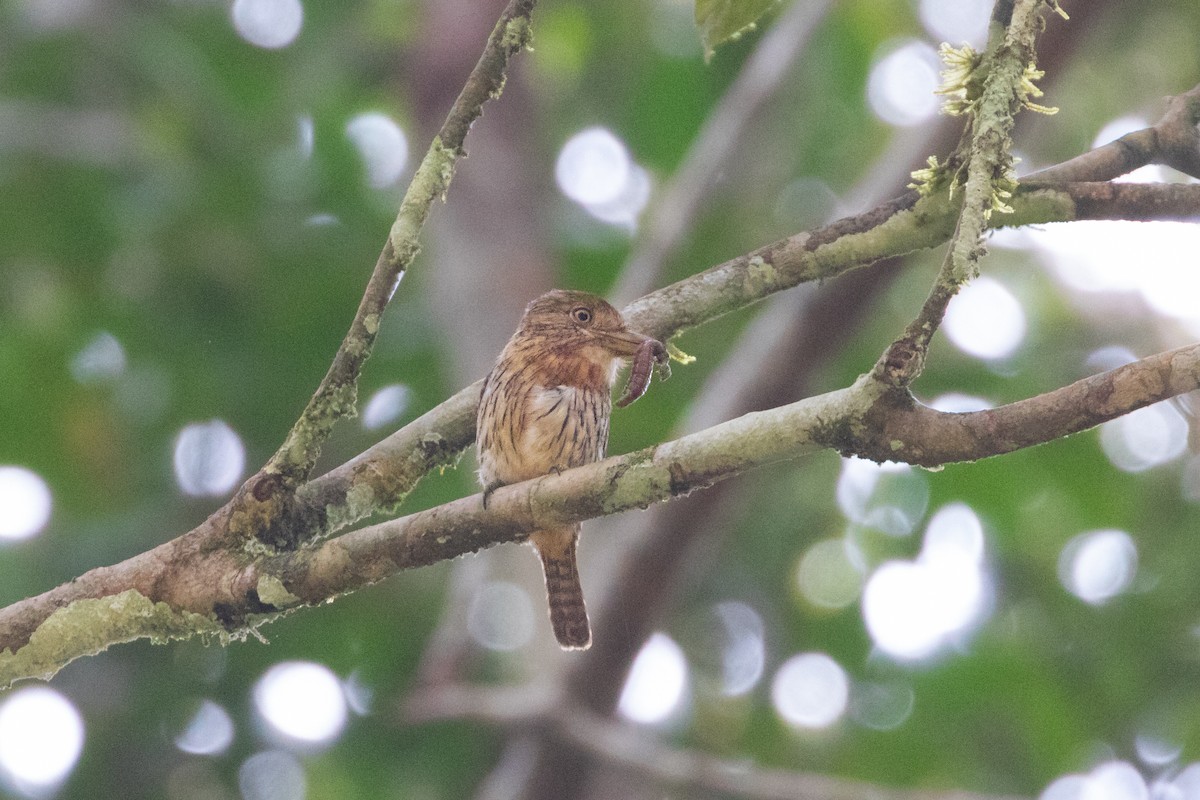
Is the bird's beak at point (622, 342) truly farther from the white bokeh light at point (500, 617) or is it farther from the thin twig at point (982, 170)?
the white bokeh light at point (500, 617)

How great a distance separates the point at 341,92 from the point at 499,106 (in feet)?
4.70

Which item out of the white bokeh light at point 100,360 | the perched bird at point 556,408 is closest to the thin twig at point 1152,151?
the perched bird at point 556,408

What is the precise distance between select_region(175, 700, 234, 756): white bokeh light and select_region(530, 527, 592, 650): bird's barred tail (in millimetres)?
3073

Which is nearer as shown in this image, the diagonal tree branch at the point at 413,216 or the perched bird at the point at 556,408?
the diagonal tree branch at the point at 413,216

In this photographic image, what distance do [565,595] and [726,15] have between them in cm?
223

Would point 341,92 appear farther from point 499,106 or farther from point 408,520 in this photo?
point 408,520

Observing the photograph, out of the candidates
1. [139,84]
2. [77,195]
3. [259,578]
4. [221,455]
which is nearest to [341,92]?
[139,84]

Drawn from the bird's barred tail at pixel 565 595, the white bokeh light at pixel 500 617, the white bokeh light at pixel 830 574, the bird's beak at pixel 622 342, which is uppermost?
the white bokeh light at pixel 830 574

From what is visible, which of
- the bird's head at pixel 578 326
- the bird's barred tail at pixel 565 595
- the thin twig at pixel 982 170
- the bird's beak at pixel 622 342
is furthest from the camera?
the bird's barred tail at pixel 565 595

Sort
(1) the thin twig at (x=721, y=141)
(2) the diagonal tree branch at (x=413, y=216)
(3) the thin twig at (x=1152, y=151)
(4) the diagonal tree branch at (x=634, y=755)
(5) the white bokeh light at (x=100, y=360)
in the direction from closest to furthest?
(2) the diagonal tree branch at (x=413, y=216) < (3) the thin twig at (x=1152, y=151) < (4) the diagonal tree branch at (x=634, y=755) < (1) the thin twig at (x=721, y=141) < (5) the white bokeh light at (x=100, y=360)

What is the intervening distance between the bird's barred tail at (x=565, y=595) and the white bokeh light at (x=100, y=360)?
3254 mm

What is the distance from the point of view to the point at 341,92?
26.2 ft

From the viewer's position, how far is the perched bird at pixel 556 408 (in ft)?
13.6

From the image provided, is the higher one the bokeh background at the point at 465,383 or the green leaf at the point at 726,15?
the bokeh background at the point at 465,383
